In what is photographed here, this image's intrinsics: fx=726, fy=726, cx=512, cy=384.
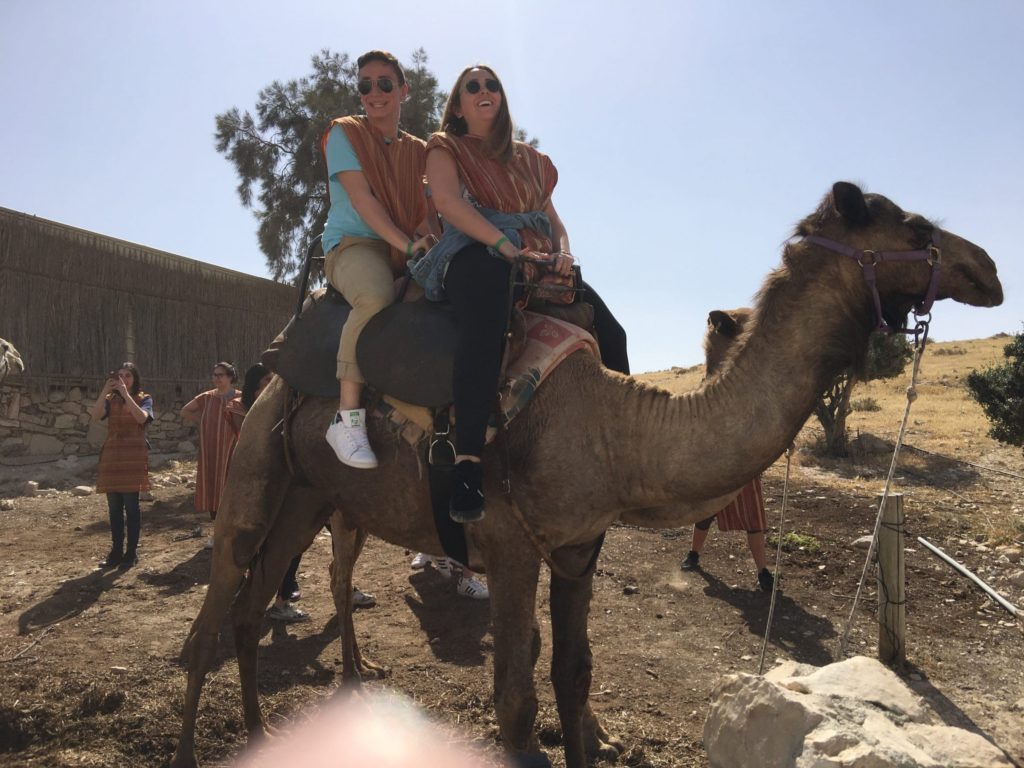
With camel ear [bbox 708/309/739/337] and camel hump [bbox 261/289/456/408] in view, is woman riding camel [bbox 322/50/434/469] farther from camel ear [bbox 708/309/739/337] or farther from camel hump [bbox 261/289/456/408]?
camel ear [bbox 708/309/739/337]

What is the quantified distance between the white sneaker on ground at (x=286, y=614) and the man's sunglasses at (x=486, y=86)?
16.4 feet

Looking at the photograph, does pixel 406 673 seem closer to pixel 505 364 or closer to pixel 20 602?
pixel 505 364

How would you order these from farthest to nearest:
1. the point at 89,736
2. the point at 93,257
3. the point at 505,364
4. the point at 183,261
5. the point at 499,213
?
1. the point at 183,261
2. the point at 93,257
3. the point at 89,736
4. the point at 499,213
5. the point at 505,364

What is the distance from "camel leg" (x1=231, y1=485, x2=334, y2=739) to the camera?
4.12 metres

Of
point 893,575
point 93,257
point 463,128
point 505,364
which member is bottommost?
point 893,575

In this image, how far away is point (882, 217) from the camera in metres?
2.79

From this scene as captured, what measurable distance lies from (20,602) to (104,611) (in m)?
1.04

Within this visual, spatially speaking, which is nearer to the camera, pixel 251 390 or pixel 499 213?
pixel 499 213

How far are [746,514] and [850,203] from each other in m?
4.92

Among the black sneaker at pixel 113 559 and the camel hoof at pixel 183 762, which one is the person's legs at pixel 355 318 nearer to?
the camel hoof at pixel 183 762

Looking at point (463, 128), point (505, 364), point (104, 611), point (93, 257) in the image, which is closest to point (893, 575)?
point (505, 364)

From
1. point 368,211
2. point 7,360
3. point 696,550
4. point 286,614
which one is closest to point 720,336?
point 368,211

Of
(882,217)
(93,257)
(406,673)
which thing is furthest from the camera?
(93,257)

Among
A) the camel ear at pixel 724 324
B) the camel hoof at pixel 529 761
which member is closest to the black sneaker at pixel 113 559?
the camel hoof at pixel 529 761
